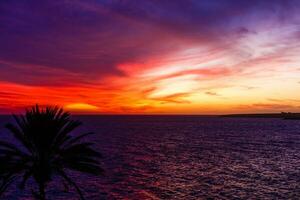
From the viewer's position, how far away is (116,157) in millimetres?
87375

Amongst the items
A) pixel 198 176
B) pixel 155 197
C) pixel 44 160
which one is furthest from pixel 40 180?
pixel 198 176

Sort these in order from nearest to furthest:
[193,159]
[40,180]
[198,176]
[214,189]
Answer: [40,180] < [214,189] < [198,176] < [193,159]

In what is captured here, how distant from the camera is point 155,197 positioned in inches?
1901

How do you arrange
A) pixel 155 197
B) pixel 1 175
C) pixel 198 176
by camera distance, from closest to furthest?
pixel 1 175 < pixel 155 197 < pixel 198 176

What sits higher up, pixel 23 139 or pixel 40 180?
pixel 23 139

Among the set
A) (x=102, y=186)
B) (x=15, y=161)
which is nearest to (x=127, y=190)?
(x=102, y=186)

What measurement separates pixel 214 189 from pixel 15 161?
3859 cm

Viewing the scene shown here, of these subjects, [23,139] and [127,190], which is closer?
[23,139]

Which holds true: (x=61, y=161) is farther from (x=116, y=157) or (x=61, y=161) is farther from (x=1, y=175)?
(x=116, y=157)

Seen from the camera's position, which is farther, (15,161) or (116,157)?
(116,157)

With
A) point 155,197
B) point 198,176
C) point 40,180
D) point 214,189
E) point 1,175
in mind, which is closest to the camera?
point 40,180

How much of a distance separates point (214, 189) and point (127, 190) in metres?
13.9

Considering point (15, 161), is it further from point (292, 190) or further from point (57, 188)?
point (292, 190)

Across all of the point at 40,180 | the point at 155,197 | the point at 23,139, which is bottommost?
the point at 155,197
